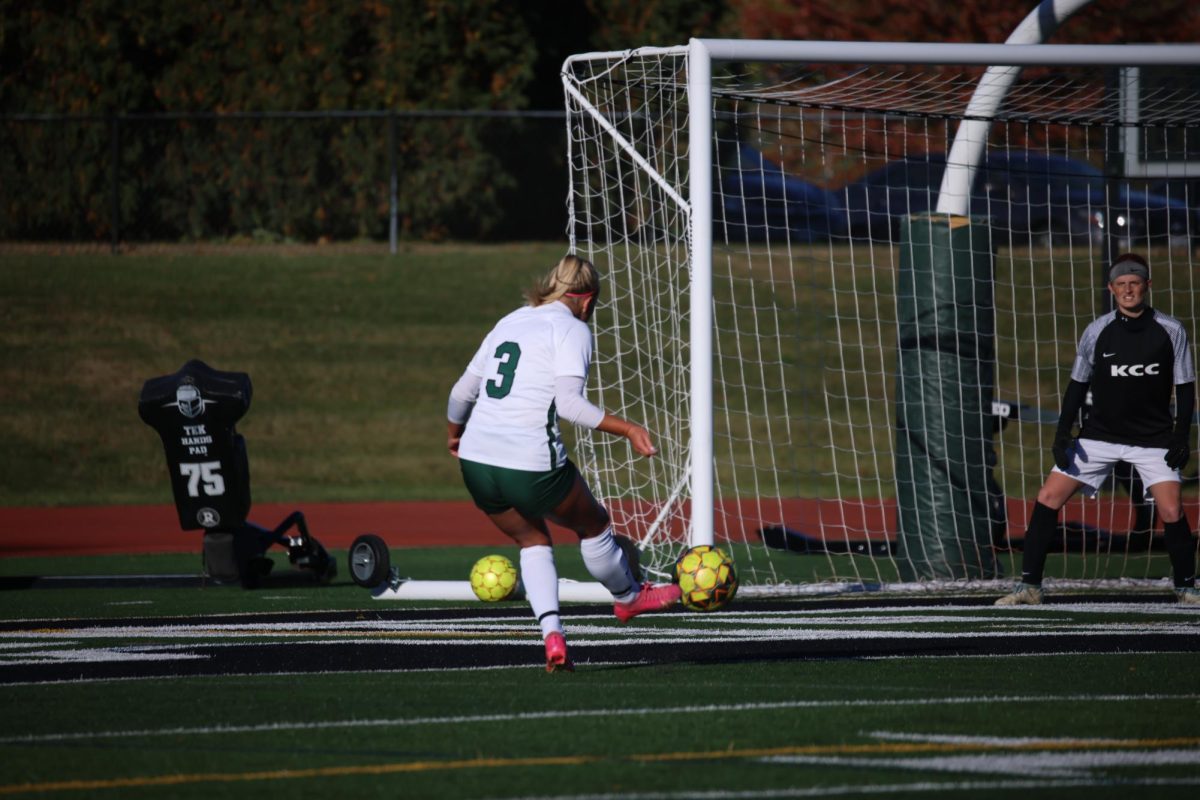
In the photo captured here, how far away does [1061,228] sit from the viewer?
3122cm

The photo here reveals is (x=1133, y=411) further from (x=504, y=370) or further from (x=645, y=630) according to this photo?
(x=504, y=370)

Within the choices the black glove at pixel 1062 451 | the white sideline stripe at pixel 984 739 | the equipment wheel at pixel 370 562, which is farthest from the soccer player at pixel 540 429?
the black glove at pixel 1062 451

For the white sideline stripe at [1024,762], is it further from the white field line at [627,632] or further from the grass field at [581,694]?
the white field line at [627,632]

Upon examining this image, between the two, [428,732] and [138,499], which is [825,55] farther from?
[138,499]

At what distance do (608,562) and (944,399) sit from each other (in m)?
5.72

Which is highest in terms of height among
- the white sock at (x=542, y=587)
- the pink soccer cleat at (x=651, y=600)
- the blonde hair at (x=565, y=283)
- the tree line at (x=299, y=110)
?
the tree line at (x=299, y=110)

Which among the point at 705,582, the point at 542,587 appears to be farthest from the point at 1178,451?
the point at 542,587

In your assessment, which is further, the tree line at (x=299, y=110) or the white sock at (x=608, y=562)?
the tree line at (x=299, y=110)

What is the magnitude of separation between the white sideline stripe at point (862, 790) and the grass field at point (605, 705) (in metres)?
0.02

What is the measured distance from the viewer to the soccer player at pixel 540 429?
8008mm

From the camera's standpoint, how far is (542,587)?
8125mm

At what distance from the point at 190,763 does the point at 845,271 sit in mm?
23739

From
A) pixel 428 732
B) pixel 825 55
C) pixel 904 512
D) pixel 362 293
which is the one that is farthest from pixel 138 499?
pixel 428 732

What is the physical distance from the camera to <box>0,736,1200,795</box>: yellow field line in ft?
18.7
